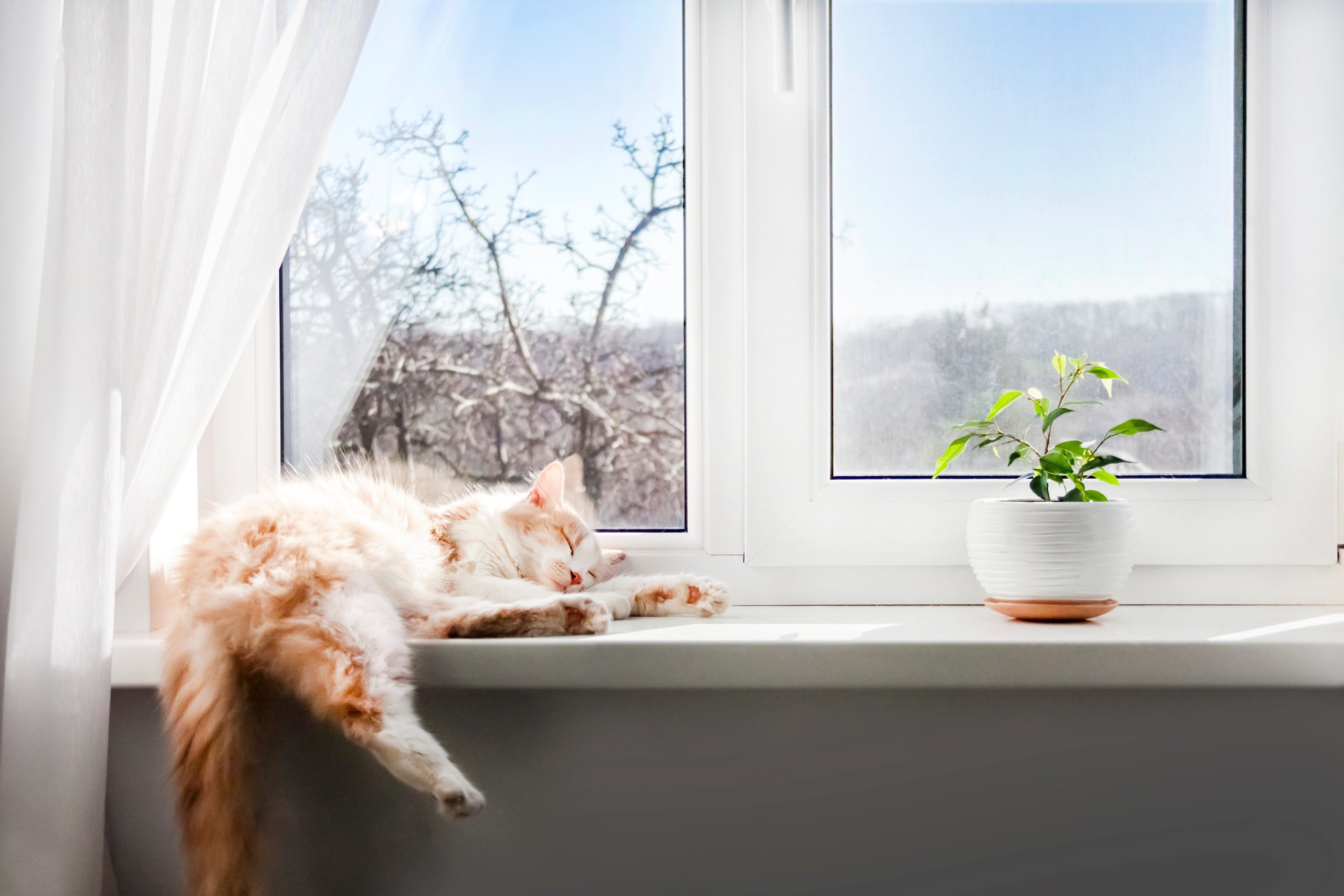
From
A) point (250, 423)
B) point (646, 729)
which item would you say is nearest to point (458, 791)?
point (646, 729)

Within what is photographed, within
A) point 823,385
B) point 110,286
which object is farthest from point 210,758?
point 823,385

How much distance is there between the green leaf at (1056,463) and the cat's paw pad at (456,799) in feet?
2.29

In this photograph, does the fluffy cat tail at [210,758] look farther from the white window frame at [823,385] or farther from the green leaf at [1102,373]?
the green leaf at [1102,373]

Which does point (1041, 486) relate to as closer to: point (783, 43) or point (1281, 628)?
point (1281, 628)

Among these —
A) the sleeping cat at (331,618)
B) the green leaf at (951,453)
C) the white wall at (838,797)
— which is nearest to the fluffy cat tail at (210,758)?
the sleeping cat at (331,618)

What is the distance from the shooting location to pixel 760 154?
1.09m

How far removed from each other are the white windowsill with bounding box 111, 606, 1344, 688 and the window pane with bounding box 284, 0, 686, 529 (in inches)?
12.6

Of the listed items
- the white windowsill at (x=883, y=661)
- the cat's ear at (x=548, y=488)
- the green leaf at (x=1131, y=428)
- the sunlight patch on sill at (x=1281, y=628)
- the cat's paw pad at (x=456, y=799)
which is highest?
the green leaf at (x=1131, y=428)

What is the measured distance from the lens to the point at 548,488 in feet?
3.32

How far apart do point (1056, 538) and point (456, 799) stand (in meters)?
0.68

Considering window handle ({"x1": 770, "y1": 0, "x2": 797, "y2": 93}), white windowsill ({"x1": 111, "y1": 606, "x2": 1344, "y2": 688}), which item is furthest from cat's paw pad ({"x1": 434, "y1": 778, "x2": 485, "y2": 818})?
window handle ({"x1": 770, "y1": 0, "x2": 797, "y2": 93})

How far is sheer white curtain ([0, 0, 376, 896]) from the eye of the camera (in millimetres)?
779

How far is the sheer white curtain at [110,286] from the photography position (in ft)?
2.56

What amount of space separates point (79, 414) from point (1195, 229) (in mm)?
1317
